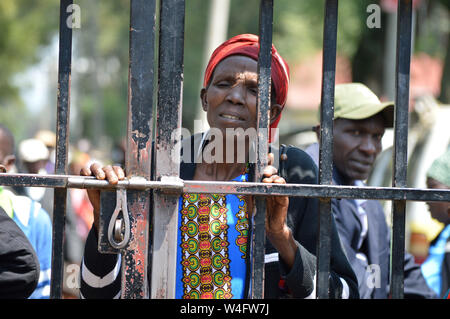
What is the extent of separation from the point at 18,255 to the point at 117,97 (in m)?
47.1

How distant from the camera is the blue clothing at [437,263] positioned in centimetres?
335

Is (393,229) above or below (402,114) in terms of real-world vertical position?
below

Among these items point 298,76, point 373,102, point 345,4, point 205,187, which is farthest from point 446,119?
point 298,76

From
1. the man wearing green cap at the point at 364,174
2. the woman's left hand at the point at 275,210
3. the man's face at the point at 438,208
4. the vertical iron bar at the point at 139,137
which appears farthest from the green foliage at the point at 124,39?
the man's face at the point at 438,208

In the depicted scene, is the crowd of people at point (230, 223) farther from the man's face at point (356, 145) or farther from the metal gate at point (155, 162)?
the man's face at point (356, 145)

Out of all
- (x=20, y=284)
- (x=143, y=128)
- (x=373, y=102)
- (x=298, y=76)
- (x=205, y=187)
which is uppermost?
(x=298, y=76)

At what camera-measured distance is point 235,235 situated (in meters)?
2.06

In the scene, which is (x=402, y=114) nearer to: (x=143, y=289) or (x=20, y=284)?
(x=143, y=289)

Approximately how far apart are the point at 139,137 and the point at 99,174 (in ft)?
0.53

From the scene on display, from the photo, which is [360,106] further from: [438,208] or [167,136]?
[167,136]

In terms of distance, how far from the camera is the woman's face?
2.05 metres

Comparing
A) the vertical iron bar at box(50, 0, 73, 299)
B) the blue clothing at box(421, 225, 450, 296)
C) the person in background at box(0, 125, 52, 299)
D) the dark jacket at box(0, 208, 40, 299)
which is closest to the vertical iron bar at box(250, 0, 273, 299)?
the vertical iron bar at box(50, 0, 73, 299)

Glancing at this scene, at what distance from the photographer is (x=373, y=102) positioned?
3160 millimetres

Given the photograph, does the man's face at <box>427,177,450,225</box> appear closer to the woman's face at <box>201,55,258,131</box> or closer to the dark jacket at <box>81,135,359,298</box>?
the dark jacket at <box>81,135,359,298</box>
